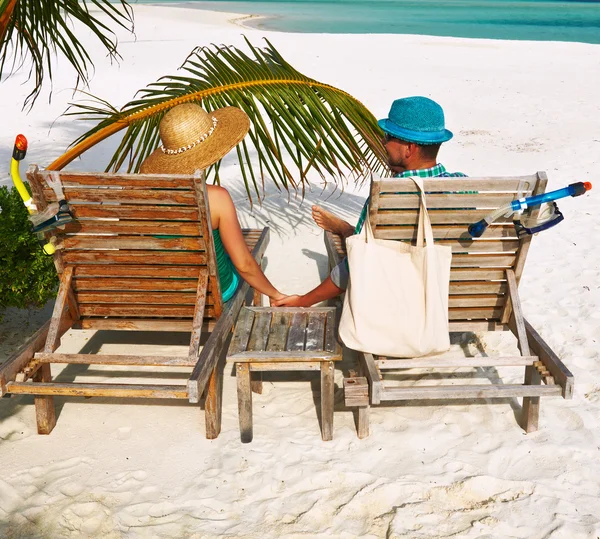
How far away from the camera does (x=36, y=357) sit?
9.92 ft

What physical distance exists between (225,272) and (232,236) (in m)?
0.33

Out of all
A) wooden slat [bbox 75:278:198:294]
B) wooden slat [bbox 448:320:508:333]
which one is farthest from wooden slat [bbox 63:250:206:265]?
wooden slat [bbox 448:320:508:333]

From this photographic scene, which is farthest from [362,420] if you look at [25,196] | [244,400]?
[25,196]

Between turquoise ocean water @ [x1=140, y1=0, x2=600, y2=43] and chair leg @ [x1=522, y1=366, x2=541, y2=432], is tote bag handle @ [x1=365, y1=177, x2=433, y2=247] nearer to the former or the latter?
chair leg @ [x1=522, y1=366, x2=541, y2=432]

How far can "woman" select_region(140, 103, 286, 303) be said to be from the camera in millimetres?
3076

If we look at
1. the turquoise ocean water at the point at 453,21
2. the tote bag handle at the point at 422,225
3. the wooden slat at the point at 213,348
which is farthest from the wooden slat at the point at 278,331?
the turquoise ocean water at the point at 453,21

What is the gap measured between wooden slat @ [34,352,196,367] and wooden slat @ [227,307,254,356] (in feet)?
0.71

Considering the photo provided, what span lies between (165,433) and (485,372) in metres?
1.92

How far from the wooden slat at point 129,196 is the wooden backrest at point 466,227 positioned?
34.1 inches

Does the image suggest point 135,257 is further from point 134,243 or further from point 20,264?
point 20,264

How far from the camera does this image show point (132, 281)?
3158 millimetres

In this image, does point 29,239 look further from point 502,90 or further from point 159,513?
point 502,90

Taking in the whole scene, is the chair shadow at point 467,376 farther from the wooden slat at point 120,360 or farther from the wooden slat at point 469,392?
the wooden slat at point 120,360

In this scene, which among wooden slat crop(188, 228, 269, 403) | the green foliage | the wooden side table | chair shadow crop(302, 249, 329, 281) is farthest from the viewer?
chair shadow crop(302, 249, 329, 281)
